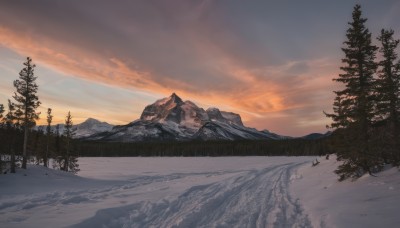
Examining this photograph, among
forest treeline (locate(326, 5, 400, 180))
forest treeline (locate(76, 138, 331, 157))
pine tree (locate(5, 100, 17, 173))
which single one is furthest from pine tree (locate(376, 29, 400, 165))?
forest treeline (locate(76, 138, 331, 157))

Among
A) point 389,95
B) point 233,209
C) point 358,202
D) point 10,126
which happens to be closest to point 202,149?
point 10,126

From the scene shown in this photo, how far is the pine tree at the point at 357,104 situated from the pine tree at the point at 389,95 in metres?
0.91

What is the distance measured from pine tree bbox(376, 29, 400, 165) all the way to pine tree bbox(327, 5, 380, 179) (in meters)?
0.91

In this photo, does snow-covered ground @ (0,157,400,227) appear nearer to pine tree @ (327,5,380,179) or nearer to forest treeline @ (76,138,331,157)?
pine tree @ (327,5,380,179)

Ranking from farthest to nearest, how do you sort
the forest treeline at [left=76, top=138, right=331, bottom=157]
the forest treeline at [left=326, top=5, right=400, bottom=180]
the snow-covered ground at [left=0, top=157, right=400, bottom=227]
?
the forest treeline at [left=76, top=138, right=331, bottom=157] < the forest treeline at [left=326, top=5, right=400, bottom=180] < the snow-covered ground at [left=0, top=157, right=400, bottom=227]

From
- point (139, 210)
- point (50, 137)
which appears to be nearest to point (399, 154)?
point (139, 210)

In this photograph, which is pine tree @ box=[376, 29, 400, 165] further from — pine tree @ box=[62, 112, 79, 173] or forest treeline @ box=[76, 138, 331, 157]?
forest treeline @ box=[76, 138, 331, 157]

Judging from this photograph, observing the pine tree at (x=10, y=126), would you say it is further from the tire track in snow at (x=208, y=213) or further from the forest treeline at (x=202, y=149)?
the forest treeline at (x=202, y=149)

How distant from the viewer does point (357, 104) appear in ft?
67.9

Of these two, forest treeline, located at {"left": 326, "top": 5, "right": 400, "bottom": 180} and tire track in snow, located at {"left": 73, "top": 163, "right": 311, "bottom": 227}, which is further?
forest treeline, located at {"left": 326, "top": 5, "right": 400, "bottom": 180}

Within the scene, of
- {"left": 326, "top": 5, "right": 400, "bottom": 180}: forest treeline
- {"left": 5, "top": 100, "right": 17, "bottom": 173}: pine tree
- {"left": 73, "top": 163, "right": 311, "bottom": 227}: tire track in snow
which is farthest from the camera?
{"left": 5, "top": 100, "right": 17, "bottom": 173}: pine tree

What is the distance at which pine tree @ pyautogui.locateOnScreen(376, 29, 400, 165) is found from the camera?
20.6m

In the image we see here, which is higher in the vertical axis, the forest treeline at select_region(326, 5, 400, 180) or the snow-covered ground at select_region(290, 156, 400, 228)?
the forest treeline at select_region(326, 5, 400, 180)

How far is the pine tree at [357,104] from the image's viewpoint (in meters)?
19.8
